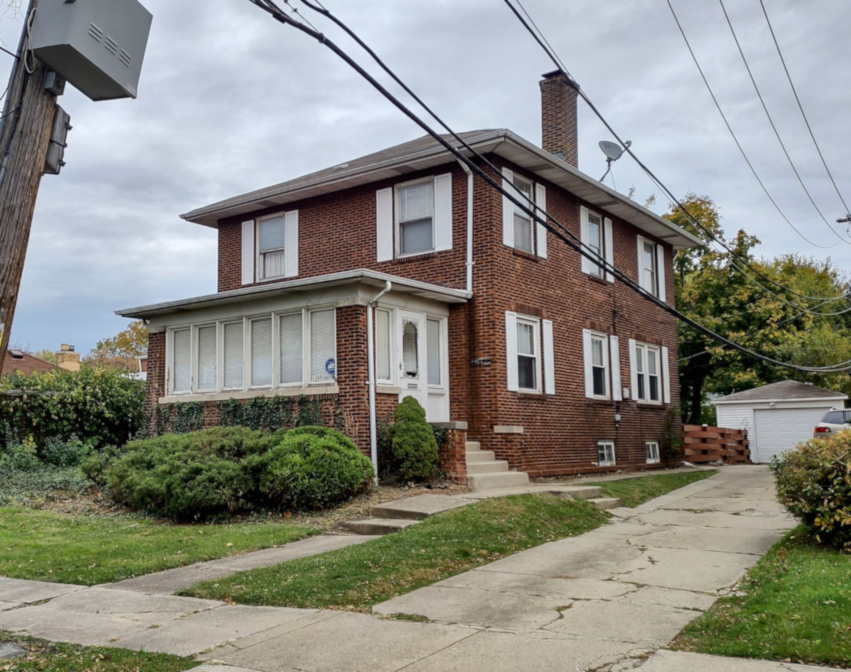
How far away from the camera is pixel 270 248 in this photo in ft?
63.7

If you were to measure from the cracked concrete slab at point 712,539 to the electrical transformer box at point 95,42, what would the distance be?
7486 millimetres

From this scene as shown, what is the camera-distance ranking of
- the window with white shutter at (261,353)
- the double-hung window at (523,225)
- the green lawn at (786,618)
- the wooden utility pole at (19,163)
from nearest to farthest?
the green lawn at (786,618) → the wooden utility pole at (19,163) → the window with white shutter at (261,353) → the double-hung window at (523,225)

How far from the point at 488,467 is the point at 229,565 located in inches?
275

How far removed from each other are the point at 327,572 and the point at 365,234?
35.3ft

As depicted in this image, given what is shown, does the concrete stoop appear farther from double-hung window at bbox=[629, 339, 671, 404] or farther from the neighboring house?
the neighboring house

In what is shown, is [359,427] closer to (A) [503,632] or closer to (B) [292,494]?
(B) [292,494]

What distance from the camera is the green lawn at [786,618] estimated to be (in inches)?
213

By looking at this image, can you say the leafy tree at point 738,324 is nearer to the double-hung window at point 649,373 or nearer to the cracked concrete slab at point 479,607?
the double-hung window at point 649,373

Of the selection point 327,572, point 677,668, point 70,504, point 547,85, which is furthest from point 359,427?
point 547,85

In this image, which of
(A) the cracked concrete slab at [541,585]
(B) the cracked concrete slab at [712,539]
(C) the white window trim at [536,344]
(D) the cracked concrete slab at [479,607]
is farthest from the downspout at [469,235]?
(D) the cracked concrete slab at [479,607]

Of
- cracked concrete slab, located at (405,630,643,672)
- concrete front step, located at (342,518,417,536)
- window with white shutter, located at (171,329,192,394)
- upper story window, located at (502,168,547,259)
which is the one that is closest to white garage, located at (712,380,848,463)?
upper story window, located at (502,168,547,259)

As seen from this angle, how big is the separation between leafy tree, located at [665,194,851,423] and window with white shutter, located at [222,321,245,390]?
2066 centimetres

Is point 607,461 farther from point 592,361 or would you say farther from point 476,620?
point 476,620

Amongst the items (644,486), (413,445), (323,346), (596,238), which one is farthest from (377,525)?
(596,238)
